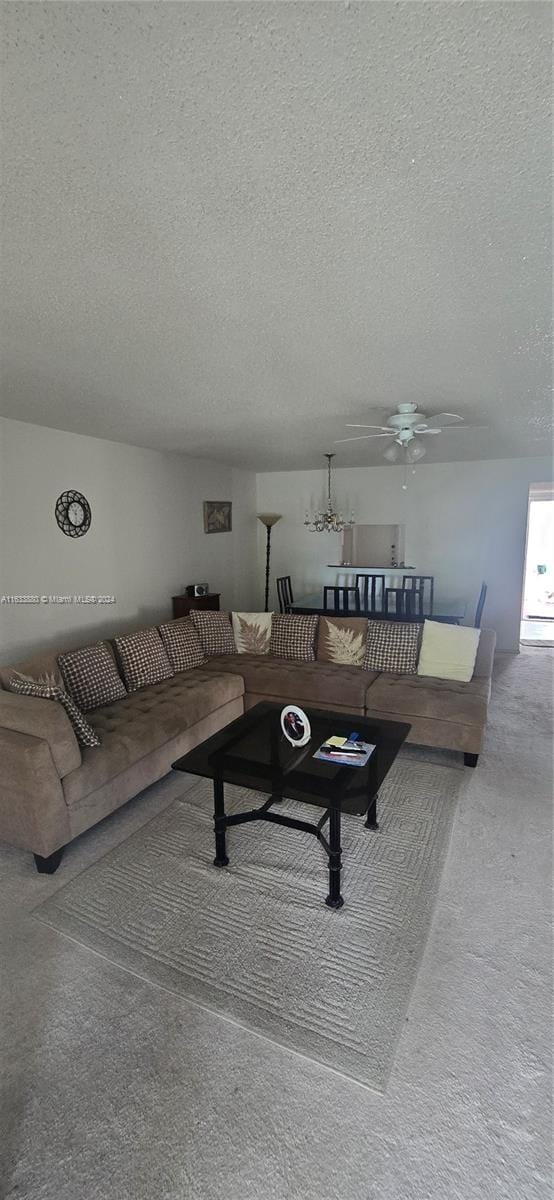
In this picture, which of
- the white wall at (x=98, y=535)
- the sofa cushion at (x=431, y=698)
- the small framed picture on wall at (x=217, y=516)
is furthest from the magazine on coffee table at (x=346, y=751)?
the small framed picture on wall at (x=217, y=516)

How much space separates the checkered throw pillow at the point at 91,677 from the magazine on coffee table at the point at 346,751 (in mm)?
1595

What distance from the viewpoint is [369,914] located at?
1951 mm

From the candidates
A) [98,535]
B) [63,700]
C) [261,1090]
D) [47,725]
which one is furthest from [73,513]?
[261,1090]

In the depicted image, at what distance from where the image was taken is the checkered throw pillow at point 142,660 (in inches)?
138

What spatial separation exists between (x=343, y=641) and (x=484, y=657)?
109 centimetres

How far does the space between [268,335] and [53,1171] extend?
2654mm

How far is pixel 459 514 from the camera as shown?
6.07 metres

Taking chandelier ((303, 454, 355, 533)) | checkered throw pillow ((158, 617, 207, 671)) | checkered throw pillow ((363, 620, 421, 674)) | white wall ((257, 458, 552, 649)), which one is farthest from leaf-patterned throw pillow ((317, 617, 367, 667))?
white wall ((257, 458, 552, 649))

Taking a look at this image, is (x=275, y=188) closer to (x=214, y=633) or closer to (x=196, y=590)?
(x=214, y=633)

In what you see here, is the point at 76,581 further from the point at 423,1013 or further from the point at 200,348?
the point at 423,1013

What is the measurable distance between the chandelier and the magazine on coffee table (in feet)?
12.7

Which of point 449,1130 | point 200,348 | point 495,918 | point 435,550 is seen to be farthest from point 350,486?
point 449,1130

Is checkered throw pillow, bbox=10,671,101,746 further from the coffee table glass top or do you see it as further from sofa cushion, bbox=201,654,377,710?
sofa cushion, bbox=201,654,377,710

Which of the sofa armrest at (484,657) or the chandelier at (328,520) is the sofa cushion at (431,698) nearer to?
the sofa armrest at (484,657)
